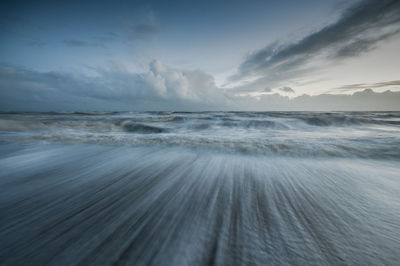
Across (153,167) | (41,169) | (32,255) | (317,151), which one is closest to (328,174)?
(317,151)

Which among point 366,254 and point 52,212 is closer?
point 366,254

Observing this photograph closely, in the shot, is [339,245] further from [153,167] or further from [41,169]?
[41,169]

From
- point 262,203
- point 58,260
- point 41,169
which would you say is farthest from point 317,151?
point 41,169

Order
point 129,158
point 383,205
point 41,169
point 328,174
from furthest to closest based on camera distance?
point 129,158, point 41,169, point 328,174, point 383,205

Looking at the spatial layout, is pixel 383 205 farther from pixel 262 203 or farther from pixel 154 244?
pixel 154 244

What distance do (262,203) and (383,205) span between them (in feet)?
4.59

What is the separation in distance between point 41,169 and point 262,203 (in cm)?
397

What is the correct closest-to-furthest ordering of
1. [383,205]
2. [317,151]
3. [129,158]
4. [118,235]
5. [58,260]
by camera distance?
[58,260]
[118,235]
[383,205]
[129,158]
[317,151]

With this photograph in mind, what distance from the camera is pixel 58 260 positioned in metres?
1.13

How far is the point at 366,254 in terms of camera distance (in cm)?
114

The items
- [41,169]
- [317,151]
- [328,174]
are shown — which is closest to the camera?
[328,174]

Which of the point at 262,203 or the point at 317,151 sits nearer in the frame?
the point at 262,203

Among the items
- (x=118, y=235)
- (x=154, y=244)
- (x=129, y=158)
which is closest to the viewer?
(x=154, y=244)

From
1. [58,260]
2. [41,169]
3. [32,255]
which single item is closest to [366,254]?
[58,260]
